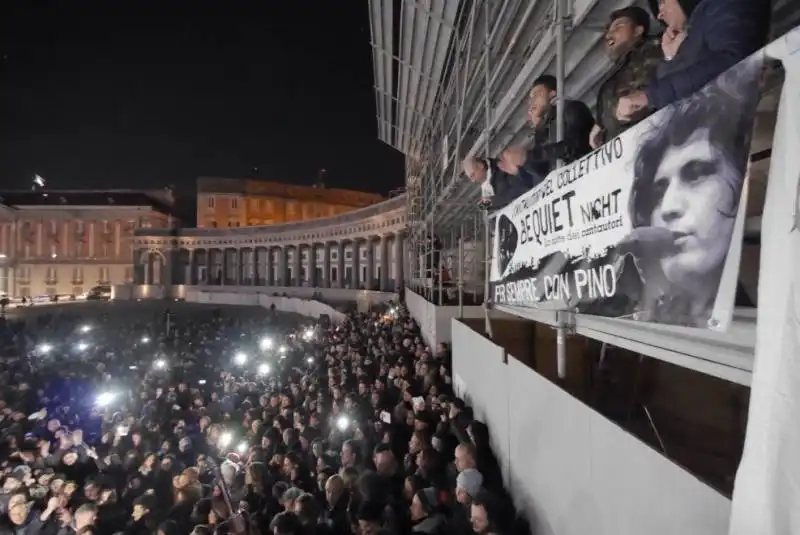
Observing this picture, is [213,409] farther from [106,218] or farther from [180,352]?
[106,218]

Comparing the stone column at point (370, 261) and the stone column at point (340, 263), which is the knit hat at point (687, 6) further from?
the stone column at point (340, 263)

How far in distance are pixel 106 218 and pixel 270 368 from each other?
6326 centimetres

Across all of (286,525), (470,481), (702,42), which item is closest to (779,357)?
(702,42)

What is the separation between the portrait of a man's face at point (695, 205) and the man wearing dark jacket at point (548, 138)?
1.52m

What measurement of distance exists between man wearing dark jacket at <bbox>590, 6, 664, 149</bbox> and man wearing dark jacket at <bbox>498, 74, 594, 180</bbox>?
1.62 ft

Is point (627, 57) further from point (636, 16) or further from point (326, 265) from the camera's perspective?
point (326, 265)

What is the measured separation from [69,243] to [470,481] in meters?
76.7

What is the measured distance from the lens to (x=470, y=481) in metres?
4.48

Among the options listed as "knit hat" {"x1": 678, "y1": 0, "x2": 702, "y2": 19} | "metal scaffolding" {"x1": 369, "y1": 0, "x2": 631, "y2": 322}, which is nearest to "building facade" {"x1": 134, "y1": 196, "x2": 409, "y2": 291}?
"metal scaffolding" {"x1": 369, "y1": 0, "x2": 631, "y2": 322}

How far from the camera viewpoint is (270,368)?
1616cm

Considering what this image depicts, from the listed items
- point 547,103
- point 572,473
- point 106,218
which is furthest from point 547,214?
point 106,218

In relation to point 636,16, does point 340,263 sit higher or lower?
higher

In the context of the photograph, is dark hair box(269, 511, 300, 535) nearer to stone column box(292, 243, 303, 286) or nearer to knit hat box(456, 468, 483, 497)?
knit hat box(456, 468, 483, 497)

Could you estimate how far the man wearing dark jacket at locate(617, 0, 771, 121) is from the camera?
2.04 m
